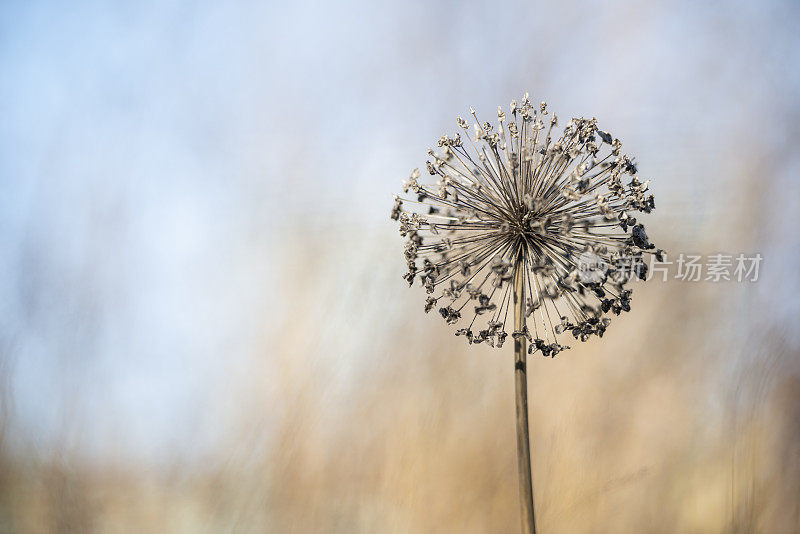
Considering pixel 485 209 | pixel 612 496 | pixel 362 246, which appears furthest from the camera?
pixel 362 246

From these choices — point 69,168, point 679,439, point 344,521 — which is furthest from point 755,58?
point 69,168

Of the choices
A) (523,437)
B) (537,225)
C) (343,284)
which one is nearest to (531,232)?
(537,225)

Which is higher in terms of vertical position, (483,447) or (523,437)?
(523,437)

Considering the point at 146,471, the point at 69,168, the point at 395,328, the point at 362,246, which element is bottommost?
the point at 146,471

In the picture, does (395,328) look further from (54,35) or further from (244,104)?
(54,35)

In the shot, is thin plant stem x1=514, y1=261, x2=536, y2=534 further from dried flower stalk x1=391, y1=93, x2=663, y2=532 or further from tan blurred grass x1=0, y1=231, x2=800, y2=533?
tan blurred grass x1=0, y1=231, x2=800, y2=533

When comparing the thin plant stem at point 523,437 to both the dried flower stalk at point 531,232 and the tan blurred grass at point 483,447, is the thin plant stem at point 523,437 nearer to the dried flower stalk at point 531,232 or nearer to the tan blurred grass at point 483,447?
the dried flower stalk at point 531,232

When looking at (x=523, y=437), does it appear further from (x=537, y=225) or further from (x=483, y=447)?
(x=483, y=447)

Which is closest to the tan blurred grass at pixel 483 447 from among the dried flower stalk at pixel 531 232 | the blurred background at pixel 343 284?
the blurred background at pixel 343 284
